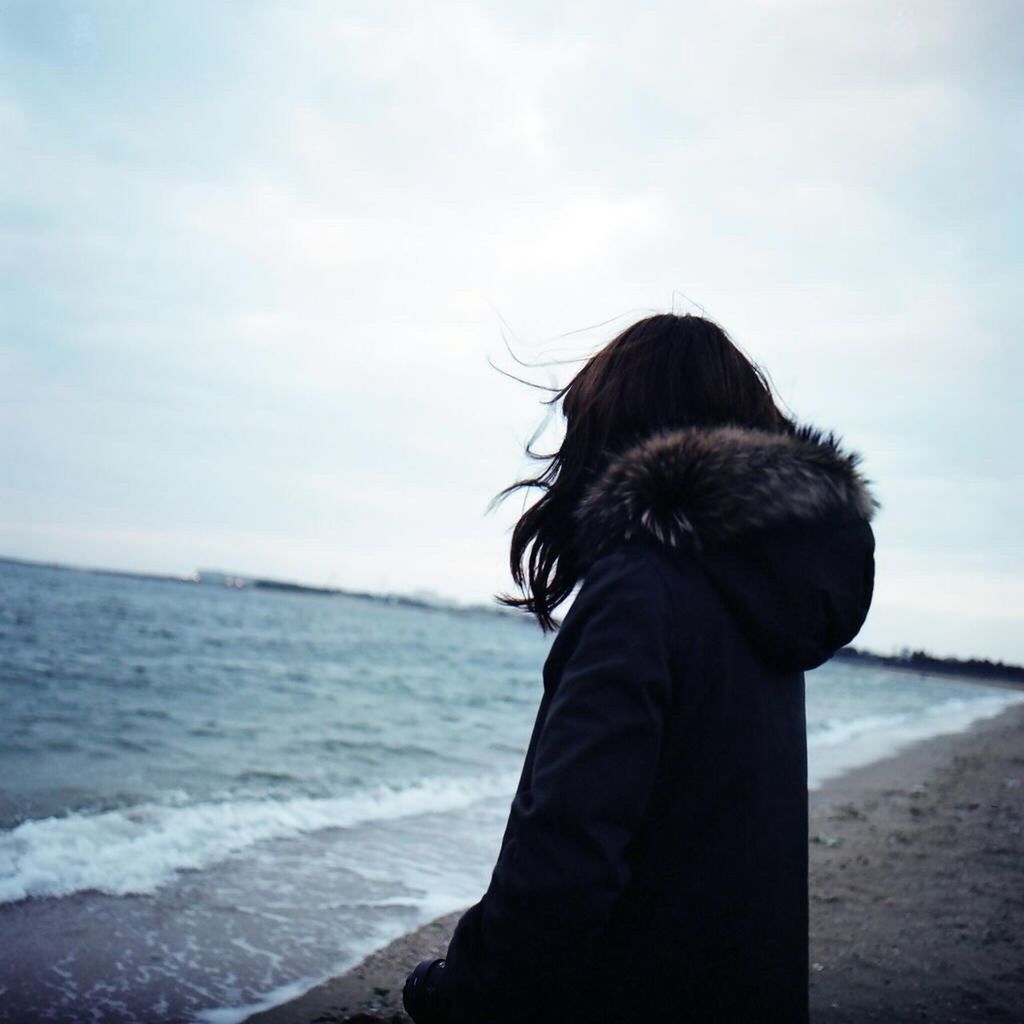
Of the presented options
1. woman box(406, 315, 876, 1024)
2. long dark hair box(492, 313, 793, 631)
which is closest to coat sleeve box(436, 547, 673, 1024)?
woman box(406, 315, 876, 1024)

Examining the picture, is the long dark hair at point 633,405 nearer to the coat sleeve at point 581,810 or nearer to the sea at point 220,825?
the coat sleeve at point 581,810

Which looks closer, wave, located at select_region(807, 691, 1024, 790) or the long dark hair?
the long dark hair

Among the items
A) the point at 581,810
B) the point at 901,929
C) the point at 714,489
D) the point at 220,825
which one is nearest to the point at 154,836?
the point at 220,825

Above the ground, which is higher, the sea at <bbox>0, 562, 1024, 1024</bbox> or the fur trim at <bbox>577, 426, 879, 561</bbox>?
the fur trim at <bbox>577, 426, 879, 561</bbox>

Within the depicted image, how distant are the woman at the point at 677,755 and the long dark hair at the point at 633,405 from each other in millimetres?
123

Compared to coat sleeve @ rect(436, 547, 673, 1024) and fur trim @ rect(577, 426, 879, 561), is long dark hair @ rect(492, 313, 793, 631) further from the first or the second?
coat sleeve @ rect(436, 547, 673, 1024)

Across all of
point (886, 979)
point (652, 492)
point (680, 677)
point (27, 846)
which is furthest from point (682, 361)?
point (27, 846)

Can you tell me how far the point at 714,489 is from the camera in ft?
4.18

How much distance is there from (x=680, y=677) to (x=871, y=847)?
6.82 metres

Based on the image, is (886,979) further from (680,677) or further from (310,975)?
(680,677)

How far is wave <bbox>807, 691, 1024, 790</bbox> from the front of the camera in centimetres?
1358

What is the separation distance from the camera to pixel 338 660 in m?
29.3

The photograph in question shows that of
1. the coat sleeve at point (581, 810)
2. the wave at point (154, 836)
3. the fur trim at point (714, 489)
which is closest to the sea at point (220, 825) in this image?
the wave at point (154, 836)

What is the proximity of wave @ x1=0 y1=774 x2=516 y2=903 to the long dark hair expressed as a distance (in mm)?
5053
